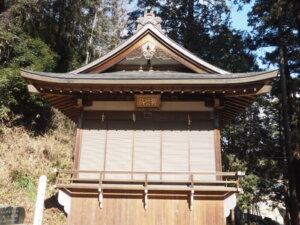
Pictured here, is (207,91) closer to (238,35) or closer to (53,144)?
(53,144)

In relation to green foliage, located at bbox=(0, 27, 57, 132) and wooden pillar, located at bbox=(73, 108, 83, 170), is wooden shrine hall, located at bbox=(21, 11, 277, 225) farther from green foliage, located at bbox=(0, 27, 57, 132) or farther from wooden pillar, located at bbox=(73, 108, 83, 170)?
green foliage, located at bbox=(0, 27, 57, 132)

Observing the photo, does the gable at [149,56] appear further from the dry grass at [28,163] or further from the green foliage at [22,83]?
the green foliage at [22,83]

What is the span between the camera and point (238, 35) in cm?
1859

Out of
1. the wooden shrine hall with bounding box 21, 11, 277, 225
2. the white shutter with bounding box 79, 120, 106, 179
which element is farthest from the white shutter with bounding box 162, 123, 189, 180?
the white shutter with bounding box 79, 120, 106, 179

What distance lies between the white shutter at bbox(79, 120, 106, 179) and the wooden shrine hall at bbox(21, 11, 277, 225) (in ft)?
0.10

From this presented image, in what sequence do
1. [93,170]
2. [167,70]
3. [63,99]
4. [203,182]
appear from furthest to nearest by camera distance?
[167,70] → [63,99] → [93,170] → [203,182]

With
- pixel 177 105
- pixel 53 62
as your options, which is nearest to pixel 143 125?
pixel 177 105

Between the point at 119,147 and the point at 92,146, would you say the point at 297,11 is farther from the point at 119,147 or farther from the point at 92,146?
the point at 92,146

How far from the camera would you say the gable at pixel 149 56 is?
8.82 metres

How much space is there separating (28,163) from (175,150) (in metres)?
8.52

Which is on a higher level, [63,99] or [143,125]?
[63,99]

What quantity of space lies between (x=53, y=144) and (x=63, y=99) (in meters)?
7.49

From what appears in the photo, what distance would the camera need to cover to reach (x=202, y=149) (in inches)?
305

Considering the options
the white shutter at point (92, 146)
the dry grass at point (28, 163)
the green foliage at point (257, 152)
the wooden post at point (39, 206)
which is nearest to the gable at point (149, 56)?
the white shutter at point (92, 146)
